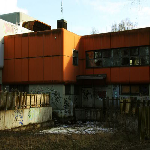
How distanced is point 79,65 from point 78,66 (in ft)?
0.74

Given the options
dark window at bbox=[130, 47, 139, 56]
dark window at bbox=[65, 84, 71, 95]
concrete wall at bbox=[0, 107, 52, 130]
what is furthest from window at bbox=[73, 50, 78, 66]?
concrete wall at bbox=[0, 107, 52, 130]

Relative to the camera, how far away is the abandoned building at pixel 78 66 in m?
21.4

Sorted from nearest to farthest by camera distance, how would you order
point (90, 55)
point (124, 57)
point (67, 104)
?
point (67, 104) → point (124, 57) → point (90, 55)

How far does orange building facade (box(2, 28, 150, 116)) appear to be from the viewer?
21.4 metres

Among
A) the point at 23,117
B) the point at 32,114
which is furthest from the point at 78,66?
the point at 23,117

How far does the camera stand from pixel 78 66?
23.6m

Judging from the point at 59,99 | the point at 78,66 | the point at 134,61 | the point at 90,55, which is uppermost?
the point at 90,55

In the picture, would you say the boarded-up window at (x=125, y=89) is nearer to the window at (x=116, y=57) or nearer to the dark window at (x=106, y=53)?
the window at (x=116, y=57)

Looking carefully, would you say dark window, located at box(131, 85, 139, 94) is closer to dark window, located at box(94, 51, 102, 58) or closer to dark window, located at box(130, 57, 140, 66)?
dark window, located at box(130, 57, 140, 66)

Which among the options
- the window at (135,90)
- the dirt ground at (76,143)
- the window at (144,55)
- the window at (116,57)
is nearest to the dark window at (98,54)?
the window at (116,57)

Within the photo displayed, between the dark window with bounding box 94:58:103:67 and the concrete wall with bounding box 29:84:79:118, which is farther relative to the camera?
the dark window with bounding box 94:58:103:67

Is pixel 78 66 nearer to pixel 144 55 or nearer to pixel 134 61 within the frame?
pixel 134 61

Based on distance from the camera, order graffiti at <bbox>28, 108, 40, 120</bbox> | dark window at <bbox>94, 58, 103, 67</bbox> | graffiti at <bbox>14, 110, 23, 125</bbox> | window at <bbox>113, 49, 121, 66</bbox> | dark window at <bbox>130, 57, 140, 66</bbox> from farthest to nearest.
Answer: dark window at <bbox>94, 58, 103, 67</bbox>, window at <bbox>113, 49, 121, 66</bbox>, dark window at <bbox>130, 57, 140, 66</bbox>, graffiti at <bbox>28, 108, 40, 120</bbox>, graffiti at <bbox>14, 110, 23, 125</bbox>

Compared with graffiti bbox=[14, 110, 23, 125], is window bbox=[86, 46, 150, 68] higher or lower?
higher
